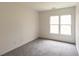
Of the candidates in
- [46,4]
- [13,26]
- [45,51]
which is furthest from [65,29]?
[46,4]

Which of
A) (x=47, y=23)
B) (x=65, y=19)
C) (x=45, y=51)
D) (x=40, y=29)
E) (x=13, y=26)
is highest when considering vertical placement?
(x=65, y=19)

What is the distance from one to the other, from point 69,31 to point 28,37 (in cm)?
286

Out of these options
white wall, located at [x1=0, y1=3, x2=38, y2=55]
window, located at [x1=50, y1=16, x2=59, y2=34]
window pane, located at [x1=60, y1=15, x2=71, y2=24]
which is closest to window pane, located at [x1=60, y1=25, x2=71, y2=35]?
window pane, located at [x1=60, y1=15, x2=71, y2=24]

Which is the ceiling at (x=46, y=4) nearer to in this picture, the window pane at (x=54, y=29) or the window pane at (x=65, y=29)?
the window pane at (x=65, y=29)

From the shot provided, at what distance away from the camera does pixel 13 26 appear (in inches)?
172

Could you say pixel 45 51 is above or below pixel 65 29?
below

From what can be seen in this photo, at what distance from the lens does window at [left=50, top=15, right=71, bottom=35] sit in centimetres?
603

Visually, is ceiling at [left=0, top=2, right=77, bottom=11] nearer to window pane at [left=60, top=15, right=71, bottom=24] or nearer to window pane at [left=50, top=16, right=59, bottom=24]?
window pane at [left=60, top=15, right=71, bottom=24]

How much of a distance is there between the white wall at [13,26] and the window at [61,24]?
195 centimetres

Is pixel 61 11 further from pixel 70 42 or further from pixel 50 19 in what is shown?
pixel 70 42

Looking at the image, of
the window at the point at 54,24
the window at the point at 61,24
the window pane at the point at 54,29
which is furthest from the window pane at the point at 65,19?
the window pane at the point at 54,29

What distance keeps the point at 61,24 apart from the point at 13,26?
11.7 ft

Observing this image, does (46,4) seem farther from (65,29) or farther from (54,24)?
(54,24)

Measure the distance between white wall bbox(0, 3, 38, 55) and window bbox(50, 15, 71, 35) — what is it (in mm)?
1951
